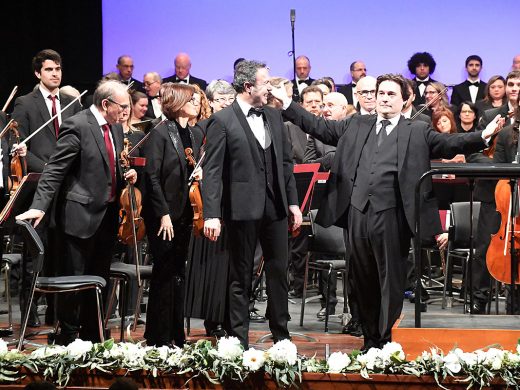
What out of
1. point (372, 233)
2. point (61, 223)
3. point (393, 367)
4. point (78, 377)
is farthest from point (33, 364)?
point (372, 233)

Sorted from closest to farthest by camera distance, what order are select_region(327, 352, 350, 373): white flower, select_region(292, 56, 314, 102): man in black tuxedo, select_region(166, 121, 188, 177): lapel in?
select_region(327, 352, 350, 373): white flower, select_region(166, 121, 188, 177): lapel, select_region(292, 56, 314, 102): man in black tuxedo

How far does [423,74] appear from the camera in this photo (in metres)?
9.12

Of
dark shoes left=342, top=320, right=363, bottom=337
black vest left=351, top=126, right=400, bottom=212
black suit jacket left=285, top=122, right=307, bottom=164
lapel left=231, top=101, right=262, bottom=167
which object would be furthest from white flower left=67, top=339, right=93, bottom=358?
black suit jacket left=285, top=122, right=307, bottom=164

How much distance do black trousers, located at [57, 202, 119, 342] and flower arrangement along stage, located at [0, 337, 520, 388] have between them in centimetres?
95

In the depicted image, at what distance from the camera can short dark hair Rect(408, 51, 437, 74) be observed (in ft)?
30.1

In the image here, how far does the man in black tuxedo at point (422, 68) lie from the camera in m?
9.10

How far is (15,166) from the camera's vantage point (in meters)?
5.75

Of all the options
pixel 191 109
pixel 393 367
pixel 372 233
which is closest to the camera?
pixel 393 367

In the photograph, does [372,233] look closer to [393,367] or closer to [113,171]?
[393,367]

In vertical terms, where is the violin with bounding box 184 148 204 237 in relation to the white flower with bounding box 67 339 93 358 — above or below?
above

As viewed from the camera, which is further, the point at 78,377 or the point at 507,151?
the point at 507,151

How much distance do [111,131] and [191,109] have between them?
463 millimetres

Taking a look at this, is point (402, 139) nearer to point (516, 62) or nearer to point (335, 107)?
point (335, 107)

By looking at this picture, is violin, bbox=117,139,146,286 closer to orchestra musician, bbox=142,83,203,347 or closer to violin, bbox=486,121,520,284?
orchestra musician, bbox=142,83,203,347
